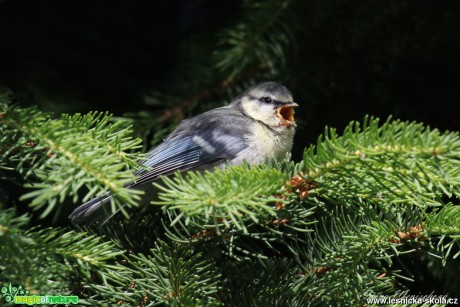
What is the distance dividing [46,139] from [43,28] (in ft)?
4.68

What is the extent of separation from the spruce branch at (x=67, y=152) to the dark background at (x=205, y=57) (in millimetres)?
1006

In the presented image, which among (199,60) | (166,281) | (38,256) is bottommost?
(166,281)

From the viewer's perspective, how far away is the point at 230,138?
210cm

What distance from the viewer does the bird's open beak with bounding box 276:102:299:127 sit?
2.21 metres

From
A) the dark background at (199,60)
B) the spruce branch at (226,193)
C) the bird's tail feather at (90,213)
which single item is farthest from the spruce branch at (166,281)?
the dark background at (199,60)

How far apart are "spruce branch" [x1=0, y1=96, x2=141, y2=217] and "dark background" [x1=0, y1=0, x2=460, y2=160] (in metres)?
1.01

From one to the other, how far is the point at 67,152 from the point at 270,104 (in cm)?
122

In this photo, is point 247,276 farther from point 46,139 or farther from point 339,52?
point 339,52

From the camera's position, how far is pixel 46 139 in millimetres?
1232

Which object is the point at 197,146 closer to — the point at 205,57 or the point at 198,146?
the point at 198,146

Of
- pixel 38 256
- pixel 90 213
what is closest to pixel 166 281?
pixel 38 256

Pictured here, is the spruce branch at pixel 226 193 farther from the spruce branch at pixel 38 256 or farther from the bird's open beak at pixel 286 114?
the bird's open beak at pixel 286 114

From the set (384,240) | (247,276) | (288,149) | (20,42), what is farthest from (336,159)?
(20,42)

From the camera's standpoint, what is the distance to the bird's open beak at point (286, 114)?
2.21m
